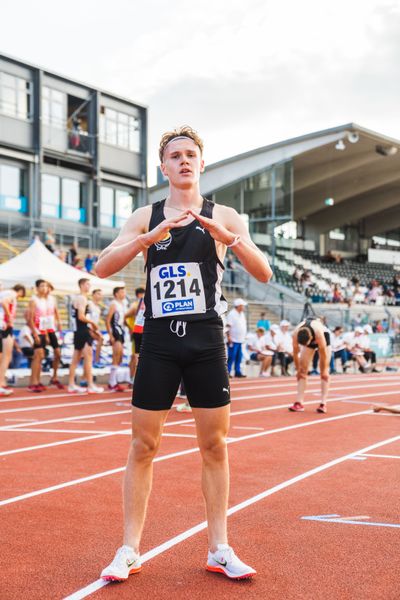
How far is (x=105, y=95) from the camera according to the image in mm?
38094

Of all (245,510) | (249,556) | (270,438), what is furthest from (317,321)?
(249,556)

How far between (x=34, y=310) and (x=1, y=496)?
8.31 meters

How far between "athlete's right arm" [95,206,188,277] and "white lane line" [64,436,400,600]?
1.51 meters

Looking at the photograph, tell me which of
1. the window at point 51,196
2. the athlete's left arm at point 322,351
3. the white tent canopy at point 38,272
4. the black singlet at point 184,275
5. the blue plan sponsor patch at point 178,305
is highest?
the window at point 51,196

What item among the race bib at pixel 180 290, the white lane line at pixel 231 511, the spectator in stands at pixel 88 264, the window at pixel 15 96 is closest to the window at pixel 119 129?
the window at pixel 15 96

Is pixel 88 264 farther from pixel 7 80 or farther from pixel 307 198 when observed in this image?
pixel 307 198

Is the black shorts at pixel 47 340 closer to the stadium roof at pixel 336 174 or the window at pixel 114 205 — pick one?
the window at pixel 114 205

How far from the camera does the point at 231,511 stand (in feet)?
16.8

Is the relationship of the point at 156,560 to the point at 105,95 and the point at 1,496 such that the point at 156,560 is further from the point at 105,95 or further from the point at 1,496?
the point at 105,95

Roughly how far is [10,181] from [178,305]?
31.8 meters

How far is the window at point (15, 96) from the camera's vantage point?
33.5 m

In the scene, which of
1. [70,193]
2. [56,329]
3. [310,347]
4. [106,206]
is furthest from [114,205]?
[310,347]

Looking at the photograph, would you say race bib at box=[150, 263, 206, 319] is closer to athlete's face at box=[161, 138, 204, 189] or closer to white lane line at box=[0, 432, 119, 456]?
athlete's face at box=[161, 138, 204, 189]

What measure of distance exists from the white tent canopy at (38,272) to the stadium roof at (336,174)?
21.4 meters
